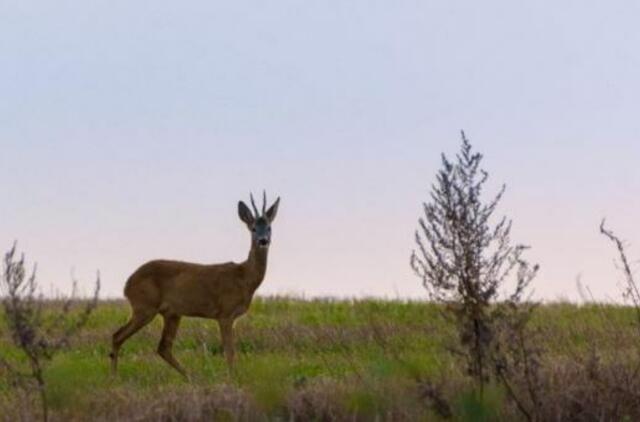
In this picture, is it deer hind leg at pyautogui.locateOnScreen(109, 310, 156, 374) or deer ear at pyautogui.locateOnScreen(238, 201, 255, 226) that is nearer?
deer hind leg at pyautogui.locateOnScreen(109, 310, 156, 374)

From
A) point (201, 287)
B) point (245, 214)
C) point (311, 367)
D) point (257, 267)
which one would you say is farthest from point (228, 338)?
point (311, 367)

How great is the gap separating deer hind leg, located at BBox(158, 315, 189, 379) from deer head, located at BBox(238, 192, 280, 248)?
127cm

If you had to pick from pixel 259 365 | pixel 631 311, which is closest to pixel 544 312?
pixel 631 311

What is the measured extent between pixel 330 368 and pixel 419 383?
440cm

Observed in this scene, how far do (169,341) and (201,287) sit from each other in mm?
987


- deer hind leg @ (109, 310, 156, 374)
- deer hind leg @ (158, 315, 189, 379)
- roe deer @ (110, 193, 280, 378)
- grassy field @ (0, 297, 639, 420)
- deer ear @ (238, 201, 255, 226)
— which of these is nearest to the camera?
grassy field @ (0, 297, 639, 420)

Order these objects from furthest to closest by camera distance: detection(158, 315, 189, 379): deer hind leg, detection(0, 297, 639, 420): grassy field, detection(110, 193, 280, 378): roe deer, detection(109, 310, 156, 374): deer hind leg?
detection(110, 193, 280, 378): roe deer < detection(109, 310, 156, 374): deer hind leg < detection(158, 315, 189, 379): deer hind leg < detection(0, 297, 639, 420): grassy field

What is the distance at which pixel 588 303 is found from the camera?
80.5 feet

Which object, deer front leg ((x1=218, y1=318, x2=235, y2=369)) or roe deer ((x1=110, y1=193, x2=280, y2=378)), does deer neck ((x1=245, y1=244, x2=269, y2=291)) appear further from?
deer front leg ((x1=218, y1=318, x2=235, y2=369))

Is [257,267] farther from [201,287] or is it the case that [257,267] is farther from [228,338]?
[228,338]

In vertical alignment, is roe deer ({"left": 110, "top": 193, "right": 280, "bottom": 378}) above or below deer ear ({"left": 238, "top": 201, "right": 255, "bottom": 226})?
below

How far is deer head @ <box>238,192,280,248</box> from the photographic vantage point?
19.4 meters

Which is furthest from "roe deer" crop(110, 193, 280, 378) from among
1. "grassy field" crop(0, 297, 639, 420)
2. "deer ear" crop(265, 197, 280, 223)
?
"grassy field" crop(0, 297, 639, 420)

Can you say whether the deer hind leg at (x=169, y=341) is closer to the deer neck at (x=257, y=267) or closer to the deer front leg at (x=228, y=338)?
the deer front leg at (x=228, y=338)
